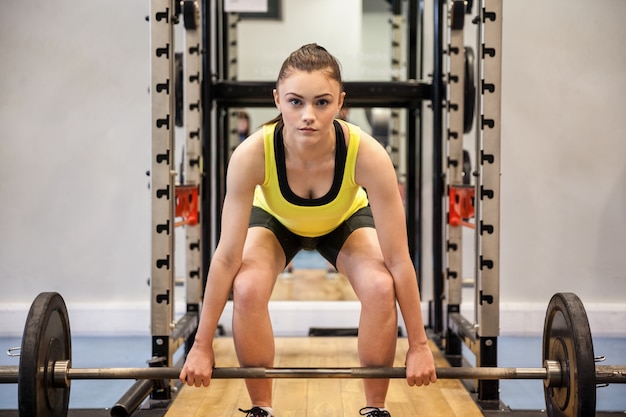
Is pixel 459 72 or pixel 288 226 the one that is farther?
pixel 459 72

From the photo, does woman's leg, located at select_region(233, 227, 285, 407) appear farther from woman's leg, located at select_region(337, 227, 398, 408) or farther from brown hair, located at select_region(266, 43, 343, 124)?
brown hair, located at select_region(266, 43, 343, 124)

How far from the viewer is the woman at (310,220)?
2.08 meters

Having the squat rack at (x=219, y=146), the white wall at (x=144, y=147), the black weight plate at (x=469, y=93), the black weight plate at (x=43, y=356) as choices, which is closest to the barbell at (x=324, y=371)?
the black weight plate at (x=43, y=356)

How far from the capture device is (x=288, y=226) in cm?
242

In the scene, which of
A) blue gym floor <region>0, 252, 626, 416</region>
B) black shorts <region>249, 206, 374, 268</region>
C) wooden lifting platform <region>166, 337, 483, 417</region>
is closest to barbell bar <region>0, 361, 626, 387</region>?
black shorts <region>249, 206, 374, 268</region>

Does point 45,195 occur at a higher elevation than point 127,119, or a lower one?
lower

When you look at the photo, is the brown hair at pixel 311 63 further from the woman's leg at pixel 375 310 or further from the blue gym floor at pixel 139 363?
the blue gym floor at pixel 139 363

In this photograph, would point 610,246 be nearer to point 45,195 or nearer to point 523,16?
point 523,16

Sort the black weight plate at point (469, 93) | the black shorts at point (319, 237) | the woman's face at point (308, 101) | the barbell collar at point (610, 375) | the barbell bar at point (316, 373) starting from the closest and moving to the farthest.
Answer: the woman's face at point (308, 101)
the barbell bar at point (316, 373)
the barbell collar at point (610, 375)
the black shorts at point (319, 237)
the black weight plate at point (469, 93)

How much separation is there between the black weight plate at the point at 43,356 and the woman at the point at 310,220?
446 millimetres

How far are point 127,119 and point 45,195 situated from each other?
2.32 ft

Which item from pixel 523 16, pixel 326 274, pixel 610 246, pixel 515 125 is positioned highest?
pixel 523 16

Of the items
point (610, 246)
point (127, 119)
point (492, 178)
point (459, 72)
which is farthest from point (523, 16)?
point (127, 119)

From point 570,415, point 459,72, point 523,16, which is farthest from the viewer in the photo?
point 523,16
